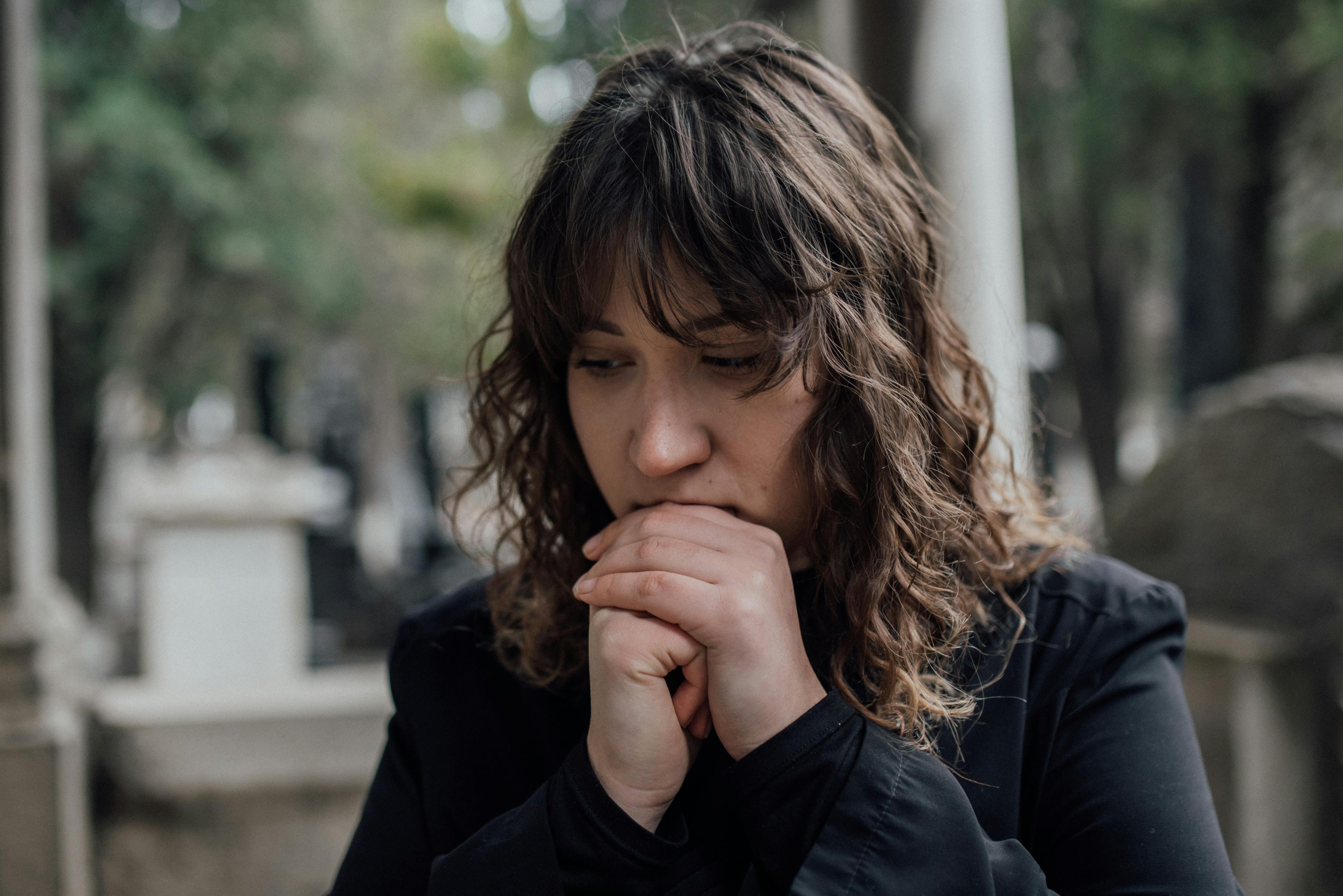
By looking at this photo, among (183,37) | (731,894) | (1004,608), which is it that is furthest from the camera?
(183,37)

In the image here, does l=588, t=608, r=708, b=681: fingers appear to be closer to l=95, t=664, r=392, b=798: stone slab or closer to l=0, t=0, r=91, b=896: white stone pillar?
l=95, t=664, r=392, b=798: stone slab

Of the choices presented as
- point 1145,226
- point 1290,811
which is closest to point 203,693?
point 1290,811

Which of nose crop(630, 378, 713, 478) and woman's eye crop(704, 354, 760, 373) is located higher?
woman's eye crop(704, 354, 760, 373)

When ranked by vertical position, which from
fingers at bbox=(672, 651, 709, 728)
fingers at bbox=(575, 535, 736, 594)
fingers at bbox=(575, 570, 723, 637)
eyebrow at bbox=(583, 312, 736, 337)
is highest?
eyebrow at bbox=(583, 312, 736, 337)

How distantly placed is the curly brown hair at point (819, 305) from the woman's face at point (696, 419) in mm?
26

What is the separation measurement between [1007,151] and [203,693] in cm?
330

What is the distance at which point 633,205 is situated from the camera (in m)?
1.26

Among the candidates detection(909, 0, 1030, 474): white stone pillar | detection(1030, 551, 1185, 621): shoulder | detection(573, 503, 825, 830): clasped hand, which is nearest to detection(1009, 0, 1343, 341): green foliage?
detection(909, 0, 1030, 474): white stone pillar

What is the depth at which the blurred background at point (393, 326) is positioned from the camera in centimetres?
288

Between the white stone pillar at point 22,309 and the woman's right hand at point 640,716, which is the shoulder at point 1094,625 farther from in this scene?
the white stone pillar at point 22,309

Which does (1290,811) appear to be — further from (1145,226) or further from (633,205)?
(1145,226)

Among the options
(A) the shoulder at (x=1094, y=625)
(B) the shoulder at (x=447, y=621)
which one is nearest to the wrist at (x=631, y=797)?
(B) the shoulder at (x=447, y=621)

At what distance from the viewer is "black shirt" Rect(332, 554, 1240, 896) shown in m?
1.16

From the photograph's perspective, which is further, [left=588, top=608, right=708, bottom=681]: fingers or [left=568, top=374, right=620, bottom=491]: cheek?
[left=568, top=374, right=620, bottom=491]: cheek
